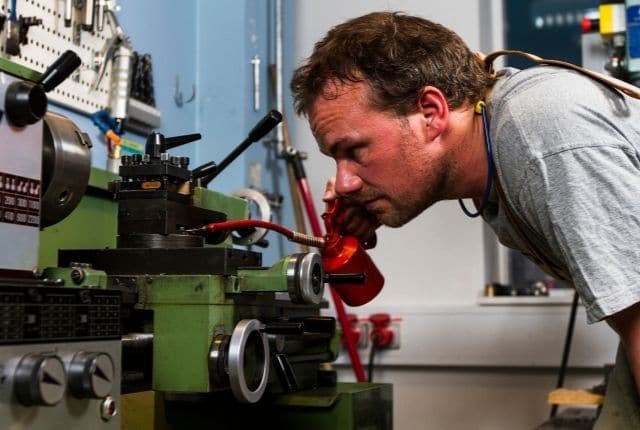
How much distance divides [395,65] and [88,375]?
2.43 ft

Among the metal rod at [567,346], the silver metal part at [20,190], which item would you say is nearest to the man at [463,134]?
the silver metal part at [20,190]

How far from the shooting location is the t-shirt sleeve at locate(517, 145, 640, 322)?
0.99 meters

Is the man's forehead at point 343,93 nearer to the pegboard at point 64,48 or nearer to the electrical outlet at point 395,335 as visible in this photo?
the pegboard at point 64,48

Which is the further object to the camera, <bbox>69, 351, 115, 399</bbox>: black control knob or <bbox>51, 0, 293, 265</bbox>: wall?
<bbox>51, 0, 293, 265</bbox>: wall

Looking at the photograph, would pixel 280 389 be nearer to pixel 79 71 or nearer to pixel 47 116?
pixel 47 116

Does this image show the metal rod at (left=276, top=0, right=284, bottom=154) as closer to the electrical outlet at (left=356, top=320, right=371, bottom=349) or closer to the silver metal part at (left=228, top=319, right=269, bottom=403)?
the electrical outlet at (left=356, top=320, right=371, bottom=349)

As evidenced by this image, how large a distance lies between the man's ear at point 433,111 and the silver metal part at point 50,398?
66 centimetres

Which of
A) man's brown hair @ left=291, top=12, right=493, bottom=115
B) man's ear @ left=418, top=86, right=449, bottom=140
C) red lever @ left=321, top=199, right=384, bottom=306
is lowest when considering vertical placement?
red lever @ left=321, top=199, right=384, bottom=306

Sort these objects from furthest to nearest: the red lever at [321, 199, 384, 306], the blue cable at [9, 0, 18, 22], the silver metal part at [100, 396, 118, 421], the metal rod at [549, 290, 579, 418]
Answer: the metal rod at [549, 290, 579, 418] → the blue cable at [9, 0, 18, 22] → the red lever at [321, 199, 384, 306] → the silver metal part at [100, 396, 118, 421]

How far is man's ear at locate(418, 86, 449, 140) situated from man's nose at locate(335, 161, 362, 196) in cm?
14

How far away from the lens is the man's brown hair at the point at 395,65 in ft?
4.33

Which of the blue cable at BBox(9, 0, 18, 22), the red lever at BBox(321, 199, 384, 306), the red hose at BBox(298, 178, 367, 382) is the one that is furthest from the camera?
the red hose at BBox(298, 178, 367, 382)

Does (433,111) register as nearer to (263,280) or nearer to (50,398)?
(263,280)

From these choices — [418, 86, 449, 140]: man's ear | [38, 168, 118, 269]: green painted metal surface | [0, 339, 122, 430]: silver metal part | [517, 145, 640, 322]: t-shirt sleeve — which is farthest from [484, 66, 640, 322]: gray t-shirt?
[38, 168, 118, 269]: green painted metal surface
